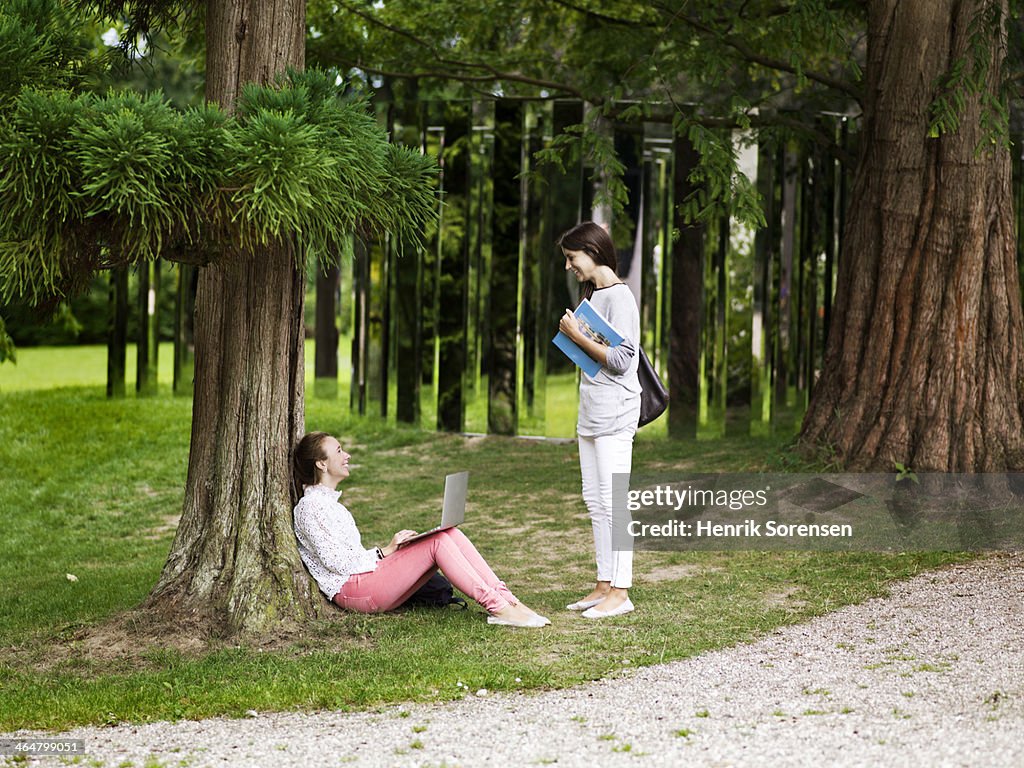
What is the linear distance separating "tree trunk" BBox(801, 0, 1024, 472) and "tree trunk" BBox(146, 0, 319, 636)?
3688mm

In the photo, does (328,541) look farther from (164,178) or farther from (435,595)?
(164,178)

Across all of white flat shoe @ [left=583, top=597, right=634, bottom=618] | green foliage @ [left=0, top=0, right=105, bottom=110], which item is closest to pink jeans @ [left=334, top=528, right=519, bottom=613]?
white flat shoe @ [left=583, top=597, right=634, bottom=618]

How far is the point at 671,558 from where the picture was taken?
21.4 feet

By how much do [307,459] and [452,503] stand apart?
606 millimetres

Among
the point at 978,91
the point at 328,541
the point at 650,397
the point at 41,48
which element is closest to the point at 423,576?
the point at 328,541

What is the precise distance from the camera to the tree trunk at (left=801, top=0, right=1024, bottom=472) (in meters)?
7.21

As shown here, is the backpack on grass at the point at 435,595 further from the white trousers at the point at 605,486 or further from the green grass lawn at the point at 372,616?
the white trousers at the point at 605,486

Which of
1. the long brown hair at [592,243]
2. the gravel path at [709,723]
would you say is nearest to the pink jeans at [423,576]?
the gravel path at [709,723]

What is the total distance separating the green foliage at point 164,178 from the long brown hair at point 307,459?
0.87 meters

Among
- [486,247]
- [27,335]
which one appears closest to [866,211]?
[486,247]

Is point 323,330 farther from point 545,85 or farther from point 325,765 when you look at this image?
point 325,765

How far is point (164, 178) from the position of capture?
4082 millimetres

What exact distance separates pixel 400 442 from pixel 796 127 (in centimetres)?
412

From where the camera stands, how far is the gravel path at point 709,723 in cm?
338
